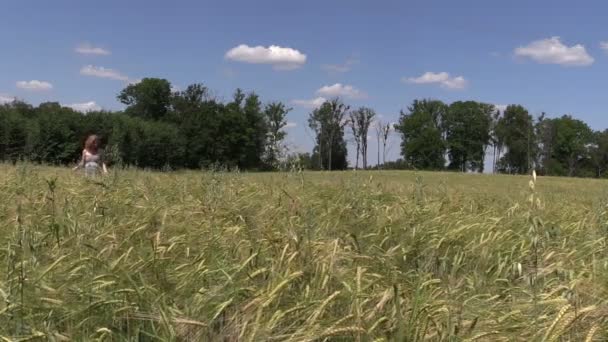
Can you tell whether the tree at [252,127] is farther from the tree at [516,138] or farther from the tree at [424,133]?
the tree at [516,138]

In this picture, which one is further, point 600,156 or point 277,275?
point 600,156

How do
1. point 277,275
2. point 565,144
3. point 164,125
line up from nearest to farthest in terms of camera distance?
point 277,275 → point 164,125 → point 565,144

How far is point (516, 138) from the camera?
366 feet

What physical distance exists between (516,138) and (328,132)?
117 ft

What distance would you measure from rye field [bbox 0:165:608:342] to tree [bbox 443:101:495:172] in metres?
111

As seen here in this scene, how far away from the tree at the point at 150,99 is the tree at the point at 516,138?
201 feet

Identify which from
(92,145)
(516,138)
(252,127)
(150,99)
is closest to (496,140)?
(516,138)

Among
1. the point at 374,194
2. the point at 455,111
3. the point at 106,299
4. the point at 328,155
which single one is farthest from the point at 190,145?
the point at 106,299

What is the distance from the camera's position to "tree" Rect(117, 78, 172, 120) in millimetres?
98375

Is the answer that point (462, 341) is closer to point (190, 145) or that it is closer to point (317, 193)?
point (317, 193)

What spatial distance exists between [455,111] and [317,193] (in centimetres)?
11271

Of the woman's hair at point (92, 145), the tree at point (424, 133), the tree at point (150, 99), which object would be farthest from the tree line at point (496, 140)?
the woman's hair at point (92, 145)

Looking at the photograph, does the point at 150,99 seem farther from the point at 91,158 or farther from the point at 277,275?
the point at 277,275

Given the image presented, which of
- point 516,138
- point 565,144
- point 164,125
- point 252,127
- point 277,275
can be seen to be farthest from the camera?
point 565,144
